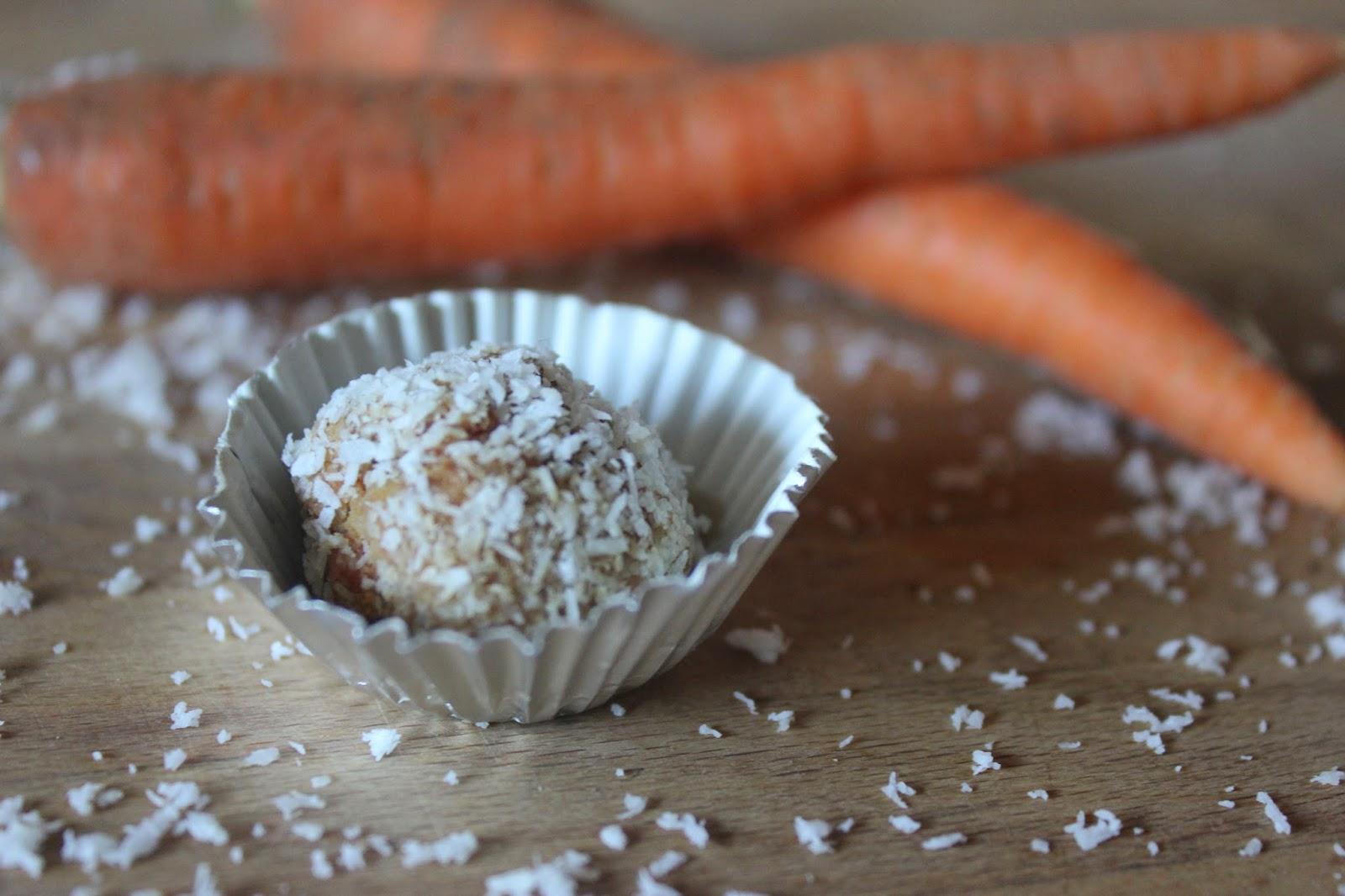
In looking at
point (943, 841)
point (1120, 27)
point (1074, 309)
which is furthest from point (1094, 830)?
point (1120, 27)

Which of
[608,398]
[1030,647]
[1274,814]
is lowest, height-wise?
[1274,814]

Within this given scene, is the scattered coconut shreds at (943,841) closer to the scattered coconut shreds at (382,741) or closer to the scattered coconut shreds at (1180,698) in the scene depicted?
the scattered coconut shreds at (1180,698)

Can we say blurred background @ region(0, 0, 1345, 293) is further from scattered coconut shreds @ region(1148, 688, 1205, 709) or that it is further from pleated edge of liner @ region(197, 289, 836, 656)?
pleated edge of liner @ region(197, 289, 836, 656)

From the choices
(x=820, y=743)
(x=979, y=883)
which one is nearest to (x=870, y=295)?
(x=820, y=743)

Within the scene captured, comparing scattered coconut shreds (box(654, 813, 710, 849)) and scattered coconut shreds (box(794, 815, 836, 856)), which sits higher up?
scattered coconut shreds (box(654, 813, 710, 849))

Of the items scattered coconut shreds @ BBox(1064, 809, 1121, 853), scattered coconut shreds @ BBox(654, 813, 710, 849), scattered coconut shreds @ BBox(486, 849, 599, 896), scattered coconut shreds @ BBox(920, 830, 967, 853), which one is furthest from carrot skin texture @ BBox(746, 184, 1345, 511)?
scattered coconut shreds @ BBox(486, 849, 599, 896)

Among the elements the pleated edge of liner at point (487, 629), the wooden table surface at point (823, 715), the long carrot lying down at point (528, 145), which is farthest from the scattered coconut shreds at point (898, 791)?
the long carrot lying down at point (528, 145)

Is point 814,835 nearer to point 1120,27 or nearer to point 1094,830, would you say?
point 1094,830
